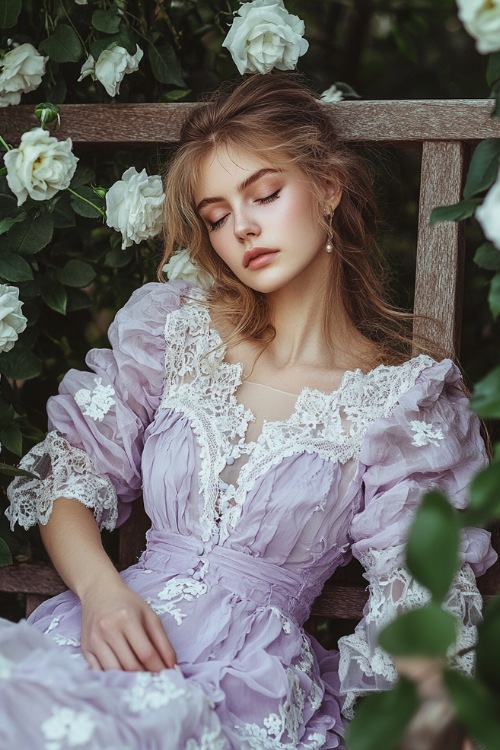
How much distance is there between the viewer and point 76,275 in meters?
2.15

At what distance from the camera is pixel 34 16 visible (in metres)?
2.14

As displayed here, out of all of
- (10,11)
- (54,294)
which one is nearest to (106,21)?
(10,11)

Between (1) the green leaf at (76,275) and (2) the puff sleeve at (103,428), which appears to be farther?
(1) the green leaf at (76,275)

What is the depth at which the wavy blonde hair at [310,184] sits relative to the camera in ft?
6.25

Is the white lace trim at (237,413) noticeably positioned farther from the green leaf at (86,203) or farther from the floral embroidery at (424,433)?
the green leaf at (86,203)

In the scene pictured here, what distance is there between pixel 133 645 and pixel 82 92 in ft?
4.32

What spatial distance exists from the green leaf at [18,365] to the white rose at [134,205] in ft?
1.05

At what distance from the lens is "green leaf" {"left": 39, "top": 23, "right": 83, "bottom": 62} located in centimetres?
202

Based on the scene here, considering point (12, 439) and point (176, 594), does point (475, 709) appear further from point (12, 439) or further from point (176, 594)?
point (12, 439)

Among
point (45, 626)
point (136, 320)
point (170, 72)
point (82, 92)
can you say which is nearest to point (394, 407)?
point (136, 320)

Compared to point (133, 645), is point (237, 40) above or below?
above

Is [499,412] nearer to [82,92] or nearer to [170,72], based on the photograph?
[170,72]

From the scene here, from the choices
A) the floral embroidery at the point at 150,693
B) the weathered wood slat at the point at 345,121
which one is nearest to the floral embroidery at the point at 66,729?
the floral embroidery at the point at 150,693

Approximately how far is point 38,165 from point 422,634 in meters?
1.23
